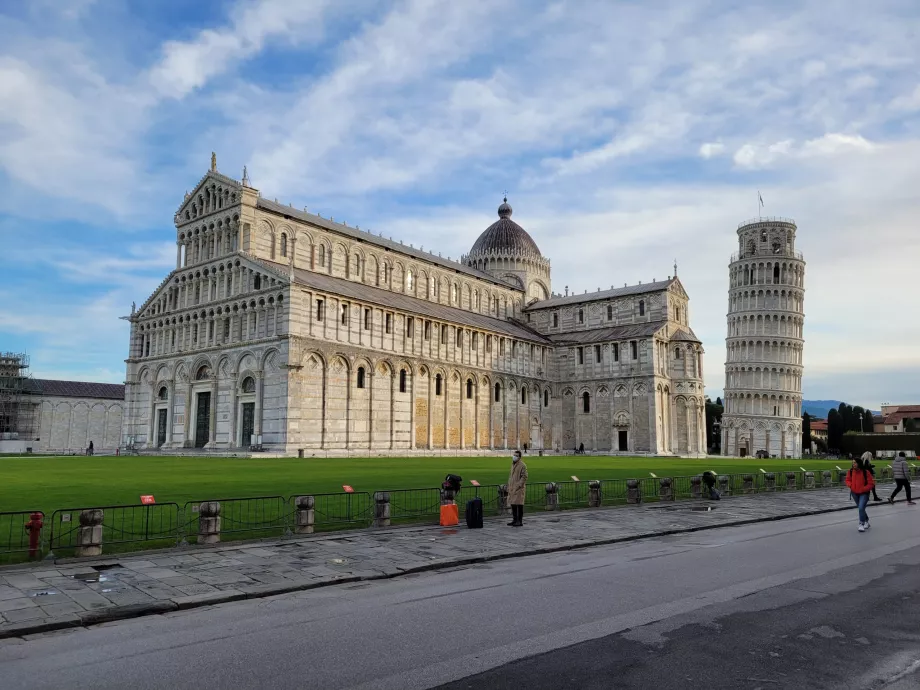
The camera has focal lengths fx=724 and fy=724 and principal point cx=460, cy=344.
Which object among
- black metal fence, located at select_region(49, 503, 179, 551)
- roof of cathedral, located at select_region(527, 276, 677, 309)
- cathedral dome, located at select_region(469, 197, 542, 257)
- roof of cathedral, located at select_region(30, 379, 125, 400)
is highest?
cathedral dome, located at select_region(469, 197, 542, 257)

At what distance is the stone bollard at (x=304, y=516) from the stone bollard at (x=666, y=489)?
1453 cm

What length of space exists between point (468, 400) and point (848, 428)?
8362 cm

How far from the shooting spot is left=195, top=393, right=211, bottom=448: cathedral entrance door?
5734cm

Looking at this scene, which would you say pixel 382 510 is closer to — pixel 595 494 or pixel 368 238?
pixel 595 494

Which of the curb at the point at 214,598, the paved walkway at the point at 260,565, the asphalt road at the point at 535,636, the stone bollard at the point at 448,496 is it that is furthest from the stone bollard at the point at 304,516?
the asphalt road at the point at 535,636

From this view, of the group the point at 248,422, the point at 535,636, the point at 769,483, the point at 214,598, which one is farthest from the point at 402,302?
the point at 535,636

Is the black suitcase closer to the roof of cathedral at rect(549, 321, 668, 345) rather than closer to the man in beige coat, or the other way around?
the man in beige coat

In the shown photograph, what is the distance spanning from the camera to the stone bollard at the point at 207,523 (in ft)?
47.0

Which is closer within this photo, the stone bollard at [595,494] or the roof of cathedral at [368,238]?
the stone bollard at [595,494]

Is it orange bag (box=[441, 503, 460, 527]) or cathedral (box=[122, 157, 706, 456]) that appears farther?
cathedral (box=[122, 157, 706, 456])

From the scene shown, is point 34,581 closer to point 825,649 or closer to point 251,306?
point 825,649

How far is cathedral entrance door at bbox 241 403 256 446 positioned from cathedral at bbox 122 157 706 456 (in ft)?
0.37

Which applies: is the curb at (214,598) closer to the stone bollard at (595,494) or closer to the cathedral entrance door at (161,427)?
the stone bollard at (595,494)

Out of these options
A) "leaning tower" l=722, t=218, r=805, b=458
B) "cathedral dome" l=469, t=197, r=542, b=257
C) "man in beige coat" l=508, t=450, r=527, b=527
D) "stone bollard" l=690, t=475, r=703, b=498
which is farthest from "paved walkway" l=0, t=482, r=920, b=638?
"leaning tower" l=722, t=218, r=805, b=458
